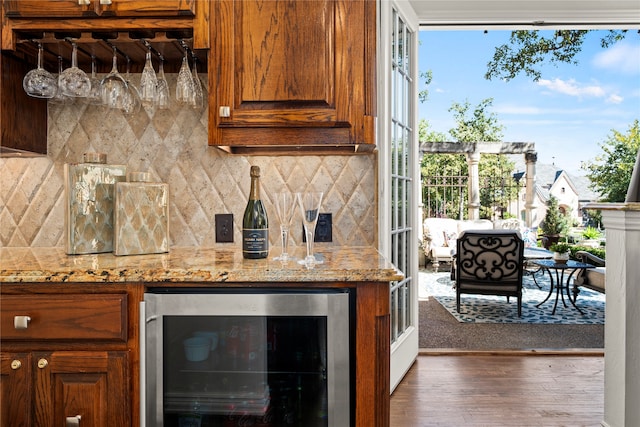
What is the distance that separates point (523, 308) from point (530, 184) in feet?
16.7

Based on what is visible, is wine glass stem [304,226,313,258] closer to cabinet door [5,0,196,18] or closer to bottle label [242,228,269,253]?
bottle label [242,228,269,253]

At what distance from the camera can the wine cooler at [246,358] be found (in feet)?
4.29

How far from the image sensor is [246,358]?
136cm

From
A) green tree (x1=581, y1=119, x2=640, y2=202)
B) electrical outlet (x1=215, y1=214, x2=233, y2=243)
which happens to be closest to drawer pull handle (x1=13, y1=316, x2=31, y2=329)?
electrical outlet (x1=215, y1=214, x2=233, y2=243)

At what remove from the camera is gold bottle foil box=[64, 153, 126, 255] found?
1.61m

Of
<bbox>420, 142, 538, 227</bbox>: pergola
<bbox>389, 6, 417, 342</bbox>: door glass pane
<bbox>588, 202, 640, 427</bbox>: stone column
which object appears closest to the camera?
<bbox>588, 202, 640, 427</bbox>: stone column

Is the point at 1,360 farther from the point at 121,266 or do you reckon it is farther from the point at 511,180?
→ the point at 511,180

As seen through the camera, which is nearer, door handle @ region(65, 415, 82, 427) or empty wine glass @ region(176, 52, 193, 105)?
door handle @ region(65, 415, 82, 427)

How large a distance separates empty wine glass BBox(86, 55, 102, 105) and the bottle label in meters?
0.77

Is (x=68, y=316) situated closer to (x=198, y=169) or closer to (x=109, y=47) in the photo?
(x=198, y=169)

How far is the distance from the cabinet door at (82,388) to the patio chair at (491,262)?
3.78 m

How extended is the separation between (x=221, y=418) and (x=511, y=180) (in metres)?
10.2

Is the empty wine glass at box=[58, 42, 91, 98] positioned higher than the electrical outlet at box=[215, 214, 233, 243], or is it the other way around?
the empty wine glass at box=[58, 42, 91, 98]

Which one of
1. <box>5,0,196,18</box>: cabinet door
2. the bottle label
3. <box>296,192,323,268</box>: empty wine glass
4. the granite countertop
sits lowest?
the granite countertop
